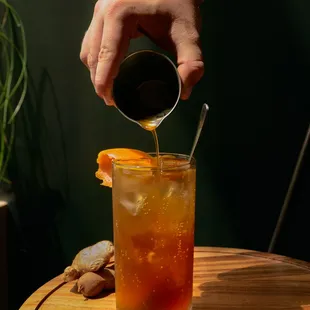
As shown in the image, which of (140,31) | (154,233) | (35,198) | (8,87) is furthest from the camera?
(35,198)

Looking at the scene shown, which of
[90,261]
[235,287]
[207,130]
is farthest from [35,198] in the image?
[235,287]

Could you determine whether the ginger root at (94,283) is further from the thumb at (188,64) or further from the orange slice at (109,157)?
the thumb at (188,64)

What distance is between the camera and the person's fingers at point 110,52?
80 centimetres

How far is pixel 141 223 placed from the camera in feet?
2.60

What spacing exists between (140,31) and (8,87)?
3.02 ft

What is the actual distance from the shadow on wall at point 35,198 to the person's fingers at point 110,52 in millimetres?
1012

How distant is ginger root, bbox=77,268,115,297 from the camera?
916mm

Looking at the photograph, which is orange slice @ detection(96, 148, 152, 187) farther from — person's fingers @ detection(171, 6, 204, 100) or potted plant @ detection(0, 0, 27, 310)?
potted plant @ detection(0, 0, 27, 310)

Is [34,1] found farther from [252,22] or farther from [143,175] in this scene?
[143,175]

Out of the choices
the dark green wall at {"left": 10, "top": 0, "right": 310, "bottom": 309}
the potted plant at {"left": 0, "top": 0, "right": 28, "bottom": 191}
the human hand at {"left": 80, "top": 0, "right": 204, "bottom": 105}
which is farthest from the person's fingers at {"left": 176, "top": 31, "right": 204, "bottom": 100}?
the potted plant at {"left": 0, "top": 0, "right": 28, "bottom": 191}

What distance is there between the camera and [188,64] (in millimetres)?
823

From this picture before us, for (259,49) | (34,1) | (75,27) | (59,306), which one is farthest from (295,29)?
(59,306)

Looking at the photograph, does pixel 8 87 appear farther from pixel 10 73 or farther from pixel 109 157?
pixel 109 157

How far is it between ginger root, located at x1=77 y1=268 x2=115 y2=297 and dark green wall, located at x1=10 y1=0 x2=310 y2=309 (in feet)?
2.77
